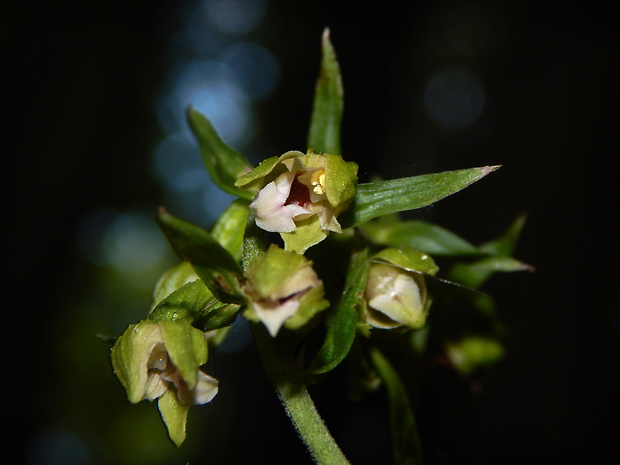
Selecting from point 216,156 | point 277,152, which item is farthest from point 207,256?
point 277,152

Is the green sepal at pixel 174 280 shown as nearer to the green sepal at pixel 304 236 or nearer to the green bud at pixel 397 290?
the green sepal at pixel 304 236

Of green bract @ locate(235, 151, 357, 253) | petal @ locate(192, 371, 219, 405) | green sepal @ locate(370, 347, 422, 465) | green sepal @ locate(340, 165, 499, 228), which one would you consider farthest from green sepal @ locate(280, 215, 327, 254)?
green sepal @ locate(370, 347, 422, 465)

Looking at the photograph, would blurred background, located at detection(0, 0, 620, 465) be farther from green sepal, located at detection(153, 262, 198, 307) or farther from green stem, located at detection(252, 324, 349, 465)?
green stem, located at detection(252, 324, 349, 465)

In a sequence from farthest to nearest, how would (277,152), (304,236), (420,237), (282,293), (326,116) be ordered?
(277,152), (420,237), (326,116), (304,236), (282,293)

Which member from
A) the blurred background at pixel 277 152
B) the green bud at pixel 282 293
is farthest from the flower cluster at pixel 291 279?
the blurred background at pixel 277 152

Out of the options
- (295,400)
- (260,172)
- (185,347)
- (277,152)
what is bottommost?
(277,152)

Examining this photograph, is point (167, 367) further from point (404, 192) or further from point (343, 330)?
point (404, 192)

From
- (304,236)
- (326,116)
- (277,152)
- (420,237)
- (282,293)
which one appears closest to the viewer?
(282,293)

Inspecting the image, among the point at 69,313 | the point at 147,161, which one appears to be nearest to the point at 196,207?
the point at 147,161
